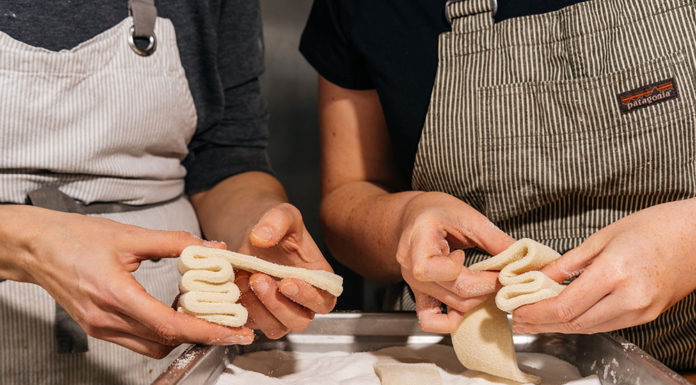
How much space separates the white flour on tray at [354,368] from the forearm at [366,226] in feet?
0.72

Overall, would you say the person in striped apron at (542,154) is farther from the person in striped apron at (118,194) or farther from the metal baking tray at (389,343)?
the person in striped apron at (118,194)

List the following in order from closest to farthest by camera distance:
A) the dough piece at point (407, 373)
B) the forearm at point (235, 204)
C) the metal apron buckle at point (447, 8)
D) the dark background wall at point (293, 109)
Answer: the dough piece at point (407, 373) → the metal apron buckle at point (447, 8) → the forearm at point (235, 204) → the dark background wall at point (293, 109)

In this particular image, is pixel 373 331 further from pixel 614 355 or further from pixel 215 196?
pixel 215 196

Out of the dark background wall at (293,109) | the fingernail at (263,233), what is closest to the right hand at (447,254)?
the fingernail at (263,233)

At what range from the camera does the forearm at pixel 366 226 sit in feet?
3.66

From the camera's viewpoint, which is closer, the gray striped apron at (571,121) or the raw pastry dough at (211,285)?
the raw pastry dough at (211,285)

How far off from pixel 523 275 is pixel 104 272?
0.57m

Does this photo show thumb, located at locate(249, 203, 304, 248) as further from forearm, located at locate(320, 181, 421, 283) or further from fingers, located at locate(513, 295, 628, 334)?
fingers, located at locate(513, 295, 628, 334)

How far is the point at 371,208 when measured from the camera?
3.84 ft

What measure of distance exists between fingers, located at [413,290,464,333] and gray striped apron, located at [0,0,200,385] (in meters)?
0.52

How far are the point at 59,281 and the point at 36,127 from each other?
11.8 inches

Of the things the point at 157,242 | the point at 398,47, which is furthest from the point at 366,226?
the point at 157,242

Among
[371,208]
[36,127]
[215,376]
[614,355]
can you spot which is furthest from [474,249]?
[36,127]

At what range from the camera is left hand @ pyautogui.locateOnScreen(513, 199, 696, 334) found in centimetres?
77
